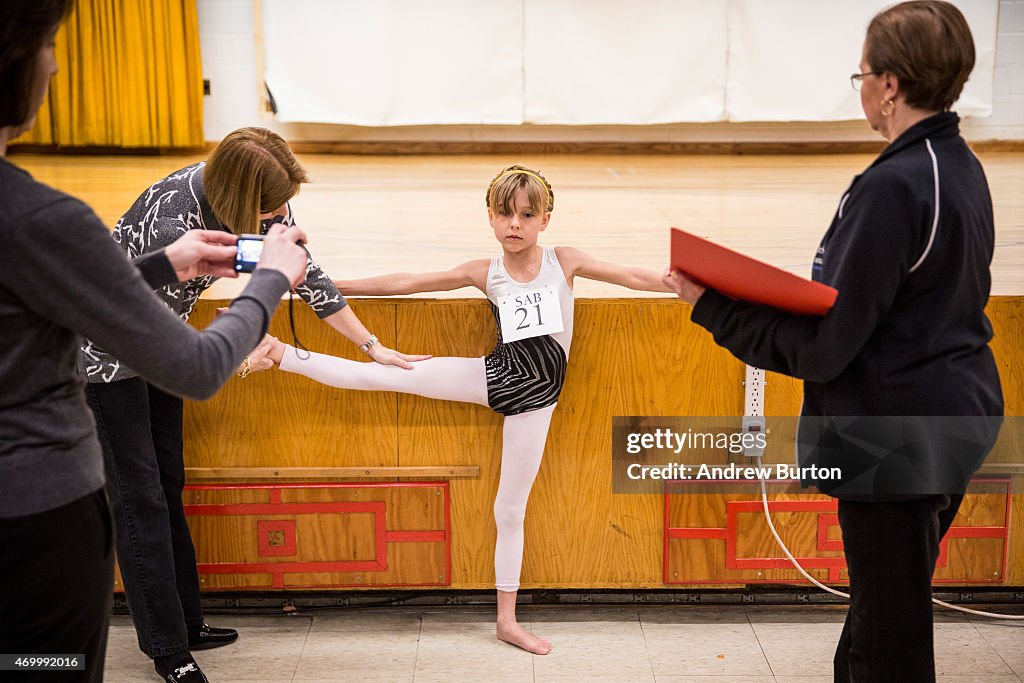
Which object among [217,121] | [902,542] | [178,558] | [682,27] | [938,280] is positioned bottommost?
[178,558]

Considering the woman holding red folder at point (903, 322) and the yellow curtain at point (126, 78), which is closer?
the woman holding red folder at point (903, 322)

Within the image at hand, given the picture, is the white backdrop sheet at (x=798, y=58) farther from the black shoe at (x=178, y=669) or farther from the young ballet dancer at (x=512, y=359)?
the black shoe at (x=178, y=669)

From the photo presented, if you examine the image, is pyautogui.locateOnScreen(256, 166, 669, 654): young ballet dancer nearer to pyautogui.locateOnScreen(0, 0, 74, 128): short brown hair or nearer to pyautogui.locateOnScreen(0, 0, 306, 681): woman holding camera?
pyautogui.locateOnScreen(0, 0, 306, 681): woman holding camera

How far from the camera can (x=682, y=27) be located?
5.19m

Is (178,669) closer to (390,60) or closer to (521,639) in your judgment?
(521,639)

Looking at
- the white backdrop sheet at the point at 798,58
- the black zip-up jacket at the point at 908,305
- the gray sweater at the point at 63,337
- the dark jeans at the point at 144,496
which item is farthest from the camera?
the white backdrop sheet at the point at 798,58

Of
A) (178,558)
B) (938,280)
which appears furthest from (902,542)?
(178,558)

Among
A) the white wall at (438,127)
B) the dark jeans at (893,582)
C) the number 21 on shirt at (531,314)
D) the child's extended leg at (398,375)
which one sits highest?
the white wall at (438,127)

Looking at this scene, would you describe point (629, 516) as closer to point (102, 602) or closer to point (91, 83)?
point (102, 602)

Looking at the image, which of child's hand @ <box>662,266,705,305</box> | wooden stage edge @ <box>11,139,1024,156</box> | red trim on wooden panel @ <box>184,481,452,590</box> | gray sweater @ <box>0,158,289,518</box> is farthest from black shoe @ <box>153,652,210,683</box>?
wooden stage edge @ <box>11,139,1024,156</box>

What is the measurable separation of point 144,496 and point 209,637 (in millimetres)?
442

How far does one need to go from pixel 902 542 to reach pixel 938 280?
336mm

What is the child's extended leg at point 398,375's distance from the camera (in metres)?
2.06

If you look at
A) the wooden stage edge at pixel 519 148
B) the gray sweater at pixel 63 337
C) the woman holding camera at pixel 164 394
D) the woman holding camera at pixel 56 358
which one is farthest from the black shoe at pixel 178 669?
the wooden stage edge at pixel 519 148
